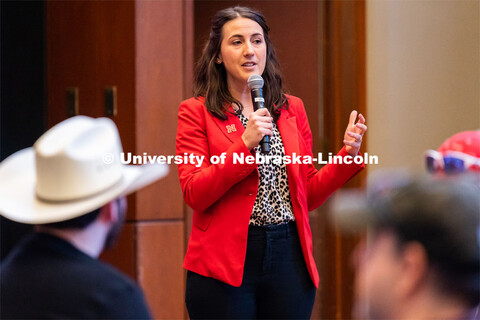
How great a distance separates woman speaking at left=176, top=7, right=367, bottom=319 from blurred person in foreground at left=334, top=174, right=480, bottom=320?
95 cm

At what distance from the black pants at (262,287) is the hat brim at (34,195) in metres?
0.54

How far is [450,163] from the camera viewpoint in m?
1.70

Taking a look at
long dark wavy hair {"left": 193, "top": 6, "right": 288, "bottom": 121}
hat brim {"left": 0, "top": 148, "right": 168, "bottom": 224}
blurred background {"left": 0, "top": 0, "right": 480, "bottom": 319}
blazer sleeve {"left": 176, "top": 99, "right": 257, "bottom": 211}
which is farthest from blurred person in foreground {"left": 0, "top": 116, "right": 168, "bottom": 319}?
blurred background {"left": 0, "top": 0, "right": 480, "bottom": 319}

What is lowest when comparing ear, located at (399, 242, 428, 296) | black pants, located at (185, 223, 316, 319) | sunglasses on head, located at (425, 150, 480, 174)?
black pants, located at (185, 223, 316, 319)

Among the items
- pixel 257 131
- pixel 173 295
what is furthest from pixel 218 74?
pixel 173 295

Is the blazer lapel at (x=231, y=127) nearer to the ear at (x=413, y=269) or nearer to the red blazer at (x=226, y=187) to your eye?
the red blazer at (x=226, y=187)

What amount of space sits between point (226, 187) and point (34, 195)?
64 cm

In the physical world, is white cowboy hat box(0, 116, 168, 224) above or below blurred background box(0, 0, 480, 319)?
below

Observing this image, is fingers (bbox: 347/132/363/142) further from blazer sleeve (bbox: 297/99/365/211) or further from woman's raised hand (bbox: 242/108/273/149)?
woman's raised hand (bbox: 242/108/273/149)

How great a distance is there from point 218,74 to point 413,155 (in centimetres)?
202

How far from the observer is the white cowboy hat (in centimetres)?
150

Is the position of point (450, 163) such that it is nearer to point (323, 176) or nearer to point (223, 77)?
point (323, 176)

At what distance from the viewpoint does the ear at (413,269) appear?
107cm

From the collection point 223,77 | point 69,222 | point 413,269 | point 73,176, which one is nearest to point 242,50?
point 223,77
